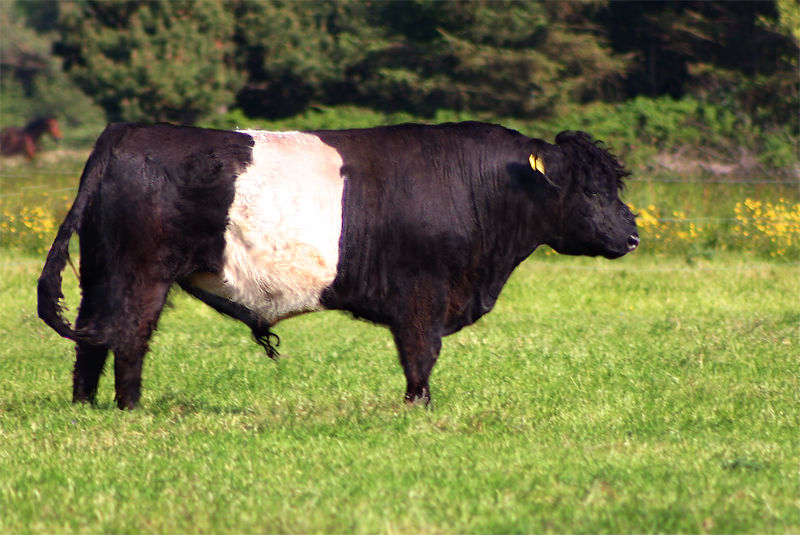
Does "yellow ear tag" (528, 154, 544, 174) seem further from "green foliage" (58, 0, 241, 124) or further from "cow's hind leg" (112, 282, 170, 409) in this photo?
"green foliage" (58, 0, 241, 124)

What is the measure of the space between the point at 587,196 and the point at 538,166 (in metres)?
0.41

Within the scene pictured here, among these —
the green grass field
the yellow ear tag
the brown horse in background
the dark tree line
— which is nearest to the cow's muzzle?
the yellow ear tag

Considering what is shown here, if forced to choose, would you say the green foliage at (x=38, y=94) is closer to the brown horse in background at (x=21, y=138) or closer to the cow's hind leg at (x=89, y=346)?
the brown horse in background at (x=21, y=138)

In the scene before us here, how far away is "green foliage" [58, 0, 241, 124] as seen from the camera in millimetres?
33875

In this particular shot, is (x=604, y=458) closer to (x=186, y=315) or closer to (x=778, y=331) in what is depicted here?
(x=778, y=331)

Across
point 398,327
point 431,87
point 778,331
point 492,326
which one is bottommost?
point 431,87

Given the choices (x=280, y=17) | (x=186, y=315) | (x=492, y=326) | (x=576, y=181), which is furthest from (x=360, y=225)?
(x=280, y=17)

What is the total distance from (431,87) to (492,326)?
19.8 meters

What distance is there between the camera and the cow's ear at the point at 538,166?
283 inches

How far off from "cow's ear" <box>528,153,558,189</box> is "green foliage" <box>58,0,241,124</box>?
89.7 feet

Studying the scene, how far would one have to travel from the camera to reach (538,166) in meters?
7.22

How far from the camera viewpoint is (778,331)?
32.6 feet

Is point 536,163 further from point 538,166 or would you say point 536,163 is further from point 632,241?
point 632,241

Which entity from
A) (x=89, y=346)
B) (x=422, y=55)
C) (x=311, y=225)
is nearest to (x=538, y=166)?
(x=311, y=225)
